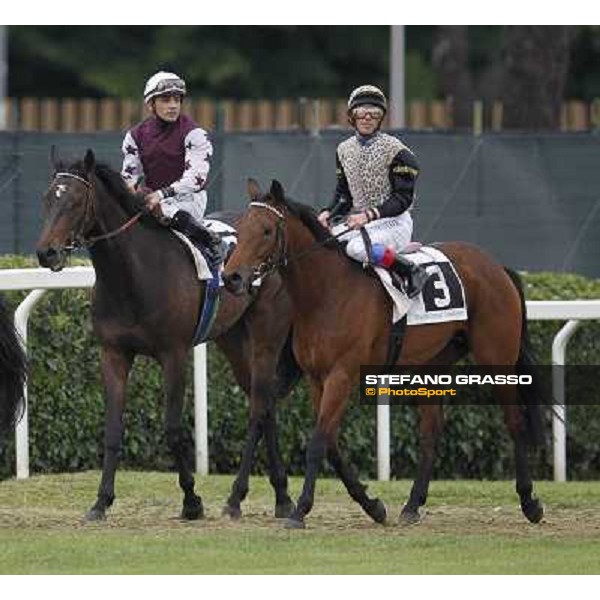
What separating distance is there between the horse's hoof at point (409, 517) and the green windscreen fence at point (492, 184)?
5498mm

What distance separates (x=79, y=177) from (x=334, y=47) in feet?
89.6

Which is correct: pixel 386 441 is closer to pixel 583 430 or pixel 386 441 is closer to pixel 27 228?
pixel 583 430

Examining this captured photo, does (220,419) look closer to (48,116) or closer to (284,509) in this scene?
(284,509)

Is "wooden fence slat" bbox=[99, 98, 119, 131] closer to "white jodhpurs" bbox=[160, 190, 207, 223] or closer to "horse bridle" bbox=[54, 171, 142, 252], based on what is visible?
"white jodhpurs" bbox=[160, 190, 207, 223]

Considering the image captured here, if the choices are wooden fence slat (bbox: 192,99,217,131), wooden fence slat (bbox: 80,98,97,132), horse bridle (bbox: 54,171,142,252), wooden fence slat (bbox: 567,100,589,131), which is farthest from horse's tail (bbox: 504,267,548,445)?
wooden fence slat (bbox: 80,98,97,132)

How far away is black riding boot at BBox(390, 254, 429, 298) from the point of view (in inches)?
531

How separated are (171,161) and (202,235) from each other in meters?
0.44

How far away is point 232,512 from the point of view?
1366cm

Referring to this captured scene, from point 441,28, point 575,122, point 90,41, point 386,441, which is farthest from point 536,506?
point 90,41

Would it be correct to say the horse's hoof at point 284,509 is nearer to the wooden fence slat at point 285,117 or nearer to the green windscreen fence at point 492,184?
the green windscreen fence at point 492,184

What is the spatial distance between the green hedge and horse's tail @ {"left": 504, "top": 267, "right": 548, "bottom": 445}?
272cm

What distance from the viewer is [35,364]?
15.7m

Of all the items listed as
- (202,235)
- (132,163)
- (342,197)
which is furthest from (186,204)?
(342,197)

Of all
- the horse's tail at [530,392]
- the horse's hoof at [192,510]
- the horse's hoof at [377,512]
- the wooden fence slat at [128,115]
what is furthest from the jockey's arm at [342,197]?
Answer: the wooden fence slat at [128,115]
